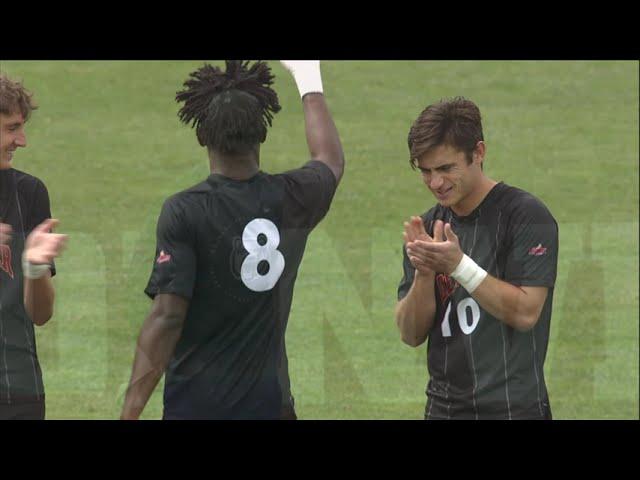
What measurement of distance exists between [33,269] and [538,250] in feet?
7.52

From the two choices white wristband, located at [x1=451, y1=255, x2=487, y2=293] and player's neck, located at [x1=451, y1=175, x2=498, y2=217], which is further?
player's neck, located at [x1=451, y1=175, x2=498, y2=217]

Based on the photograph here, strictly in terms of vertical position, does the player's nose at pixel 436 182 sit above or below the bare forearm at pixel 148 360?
above

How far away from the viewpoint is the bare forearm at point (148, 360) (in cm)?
586

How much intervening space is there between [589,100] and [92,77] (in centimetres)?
819

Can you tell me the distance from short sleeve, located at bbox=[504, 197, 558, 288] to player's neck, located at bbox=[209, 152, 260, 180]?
1250 millimetres

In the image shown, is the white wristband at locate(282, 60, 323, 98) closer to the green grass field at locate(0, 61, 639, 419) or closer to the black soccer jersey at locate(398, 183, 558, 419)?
the black soccer jersey at locate(398, 183, 558, 419)

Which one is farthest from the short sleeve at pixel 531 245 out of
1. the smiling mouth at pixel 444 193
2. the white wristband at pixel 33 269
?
the white wristband at pixel 33 269

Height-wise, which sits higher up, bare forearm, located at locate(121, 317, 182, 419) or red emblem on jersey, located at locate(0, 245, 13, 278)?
red emblem on jersey, located at locate(0, 245, 13, 278)

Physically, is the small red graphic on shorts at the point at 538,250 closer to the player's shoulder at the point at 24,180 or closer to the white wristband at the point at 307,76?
the white wristband at the point at 307,76

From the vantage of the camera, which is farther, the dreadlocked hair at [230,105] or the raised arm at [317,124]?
the raised arm at [317,124]

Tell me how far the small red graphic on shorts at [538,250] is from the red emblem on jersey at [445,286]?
40 centimetres

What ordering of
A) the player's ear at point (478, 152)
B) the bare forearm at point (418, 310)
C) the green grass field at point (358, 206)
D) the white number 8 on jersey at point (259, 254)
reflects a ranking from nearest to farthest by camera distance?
the white number 8 on jersey at point (259, 254) → the bare forearm at point (418, 310) → the player's ear at point (478, 152) → the green grass field at point (358, 206)

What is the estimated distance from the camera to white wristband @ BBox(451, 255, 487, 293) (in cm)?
615

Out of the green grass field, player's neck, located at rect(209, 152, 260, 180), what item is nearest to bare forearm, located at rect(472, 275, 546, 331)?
player's neck, located at rect(209, 152, 260, 180)
